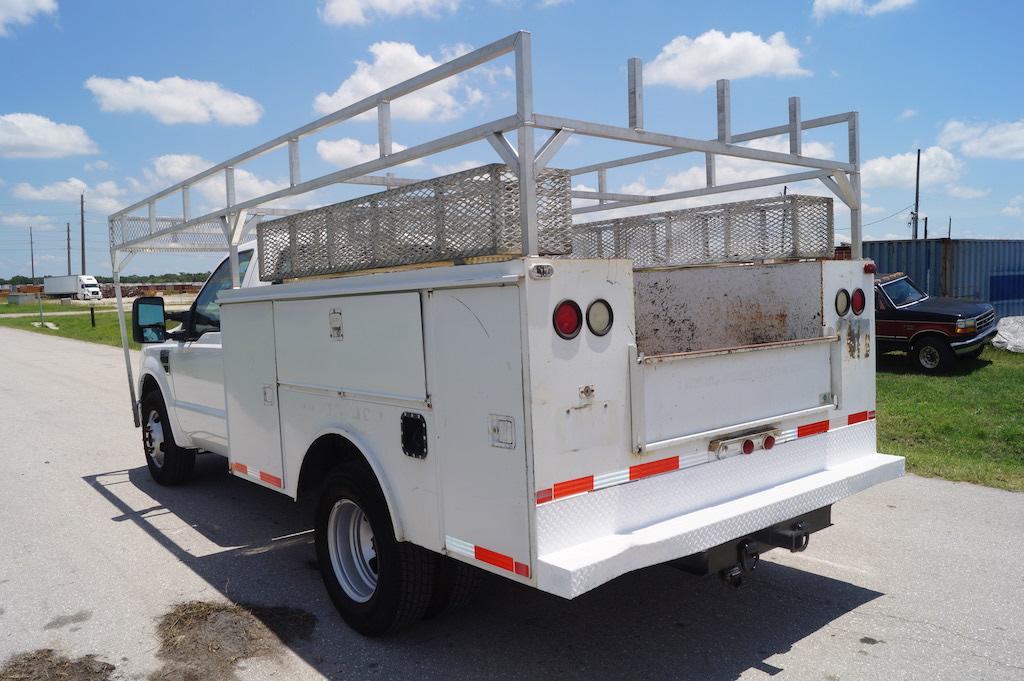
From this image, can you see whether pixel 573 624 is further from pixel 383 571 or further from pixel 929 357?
pixel 929 357

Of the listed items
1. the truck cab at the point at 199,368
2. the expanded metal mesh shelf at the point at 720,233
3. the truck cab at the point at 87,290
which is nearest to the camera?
the expanded metal mesh shelf at the point at 720,233

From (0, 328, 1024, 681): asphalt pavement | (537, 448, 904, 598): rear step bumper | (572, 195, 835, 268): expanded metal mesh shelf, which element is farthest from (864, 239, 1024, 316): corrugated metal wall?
(537, 448, 904, 598): rear step bumper

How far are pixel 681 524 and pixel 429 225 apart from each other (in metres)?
1.69

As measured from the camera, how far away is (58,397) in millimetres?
13172

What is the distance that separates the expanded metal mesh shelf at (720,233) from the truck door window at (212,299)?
2554mm

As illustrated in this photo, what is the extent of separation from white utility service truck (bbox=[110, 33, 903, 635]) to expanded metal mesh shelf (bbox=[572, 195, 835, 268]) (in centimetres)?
2

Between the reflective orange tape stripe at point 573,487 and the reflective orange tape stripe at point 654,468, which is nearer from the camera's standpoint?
the reflective orange tape stripe at point 573,487

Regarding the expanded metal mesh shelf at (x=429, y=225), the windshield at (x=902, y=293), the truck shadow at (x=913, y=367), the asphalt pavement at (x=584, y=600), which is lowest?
the asphalt pavement at (x=584, y=600)

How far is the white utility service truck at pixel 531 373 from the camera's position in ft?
10.1

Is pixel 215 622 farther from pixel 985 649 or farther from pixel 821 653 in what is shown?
pixel 985 649

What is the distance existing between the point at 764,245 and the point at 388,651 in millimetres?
3139

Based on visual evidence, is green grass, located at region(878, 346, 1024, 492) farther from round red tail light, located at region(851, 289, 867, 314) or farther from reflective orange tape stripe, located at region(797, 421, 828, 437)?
reflective orange tape stripe, located at region(797, 421, 828, 437)

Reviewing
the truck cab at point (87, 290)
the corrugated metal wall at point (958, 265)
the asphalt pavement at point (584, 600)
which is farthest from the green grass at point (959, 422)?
the truck cab at point (87, 290)

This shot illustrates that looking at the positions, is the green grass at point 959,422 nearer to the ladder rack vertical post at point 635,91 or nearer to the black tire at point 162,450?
the ladder rack vertical post at point 635,91
